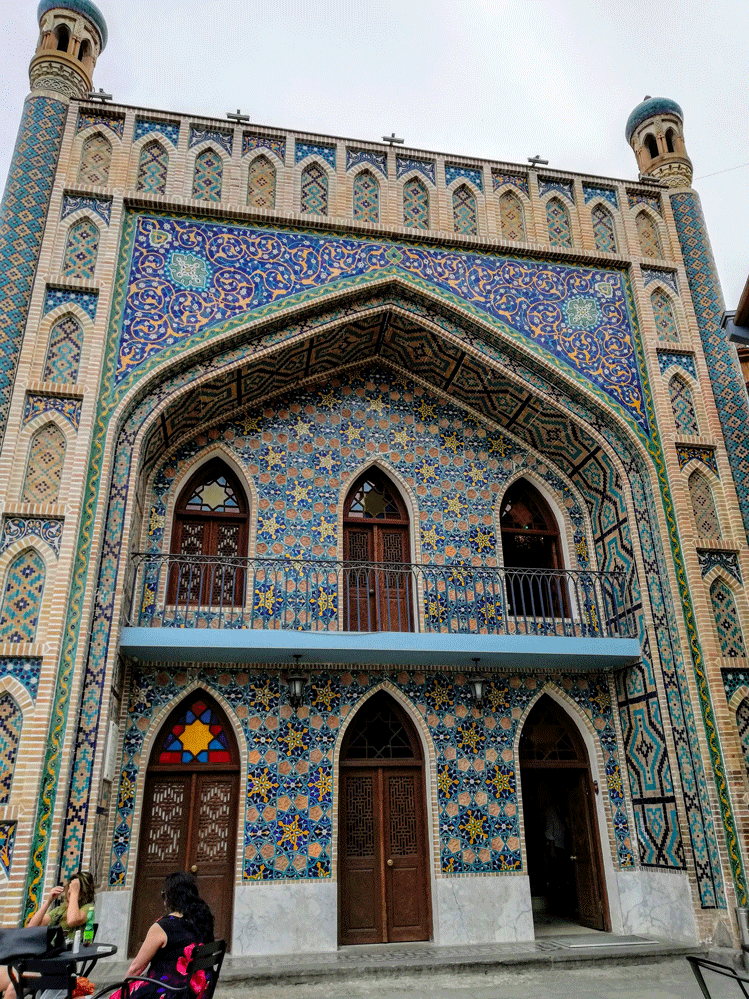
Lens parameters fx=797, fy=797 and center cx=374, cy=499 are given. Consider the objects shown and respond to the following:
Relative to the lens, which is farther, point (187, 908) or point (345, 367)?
point (345, 367)

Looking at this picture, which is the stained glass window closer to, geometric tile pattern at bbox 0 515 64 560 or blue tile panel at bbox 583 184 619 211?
geometric tile pattern at bbox 0 515 64 560

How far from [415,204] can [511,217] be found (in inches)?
50.0

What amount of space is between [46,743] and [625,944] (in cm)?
567

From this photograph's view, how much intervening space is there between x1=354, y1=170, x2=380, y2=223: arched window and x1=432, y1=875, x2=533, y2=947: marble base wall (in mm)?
7467

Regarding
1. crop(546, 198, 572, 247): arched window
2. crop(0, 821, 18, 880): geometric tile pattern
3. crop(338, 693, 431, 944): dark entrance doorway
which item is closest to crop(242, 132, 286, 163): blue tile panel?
crop(546, 198, 572, 247): arched window

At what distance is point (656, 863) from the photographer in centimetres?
812

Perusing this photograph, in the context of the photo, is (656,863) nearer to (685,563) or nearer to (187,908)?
(685,563)

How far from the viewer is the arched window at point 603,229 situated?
10.2 metres

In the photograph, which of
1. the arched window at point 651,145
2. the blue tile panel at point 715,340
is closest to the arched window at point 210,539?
the blue tile panel at point 715,340

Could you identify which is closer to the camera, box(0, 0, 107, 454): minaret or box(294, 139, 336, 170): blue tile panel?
box(0, 0, 107, 454): minaret

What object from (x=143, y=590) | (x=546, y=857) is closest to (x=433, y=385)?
(x=143, y=590)

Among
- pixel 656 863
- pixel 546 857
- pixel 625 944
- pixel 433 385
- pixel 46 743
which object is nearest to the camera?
pixel 46 743

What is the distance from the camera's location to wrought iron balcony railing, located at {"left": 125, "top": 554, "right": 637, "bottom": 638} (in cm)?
852

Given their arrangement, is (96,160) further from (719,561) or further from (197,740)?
(719,561)
